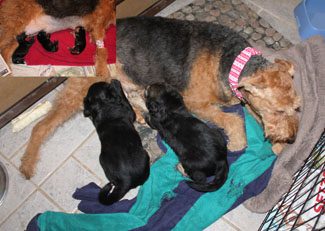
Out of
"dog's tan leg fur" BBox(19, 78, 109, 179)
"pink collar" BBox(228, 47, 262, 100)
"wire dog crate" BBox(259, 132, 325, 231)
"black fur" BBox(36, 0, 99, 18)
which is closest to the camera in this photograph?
"wire dog crate" BBox(259, 132, 325, 231)

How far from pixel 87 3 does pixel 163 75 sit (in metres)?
1.05

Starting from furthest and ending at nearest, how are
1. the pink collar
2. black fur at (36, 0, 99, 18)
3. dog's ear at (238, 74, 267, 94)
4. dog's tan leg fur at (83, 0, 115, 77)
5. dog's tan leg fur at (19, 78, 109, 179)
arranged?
dog's tan leg fur at (19, 78, 109, 179), dog's tan leg fur at (83, 0, 115, 77), black fur at (36, 0, 99, 18), the pink collar, dog's ear at (238, 74, 267, 94)

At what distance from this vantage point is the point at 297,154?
133 inches

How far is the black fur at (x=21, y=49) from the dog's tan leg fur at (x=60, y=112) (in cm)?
53

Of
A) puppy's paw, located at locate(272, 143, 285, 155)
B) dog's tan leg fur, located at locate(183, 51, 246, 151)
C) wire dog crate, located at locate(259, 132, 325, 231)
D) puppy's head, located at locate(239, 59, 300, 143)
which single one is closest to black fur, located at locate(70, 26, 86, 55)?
dog's tan leg fur, located at locate(183, 51, 246, 151)

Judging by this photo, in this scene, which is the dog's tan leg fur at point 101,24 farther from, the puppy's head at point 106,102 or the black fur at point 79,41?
the puppy's head at point 106,102

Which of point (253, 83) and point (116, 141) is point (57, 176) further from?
point (253, 83)

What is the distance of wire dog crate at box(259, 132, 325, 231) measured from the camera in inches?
120

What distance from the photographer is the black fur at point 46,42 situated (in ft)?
11.7

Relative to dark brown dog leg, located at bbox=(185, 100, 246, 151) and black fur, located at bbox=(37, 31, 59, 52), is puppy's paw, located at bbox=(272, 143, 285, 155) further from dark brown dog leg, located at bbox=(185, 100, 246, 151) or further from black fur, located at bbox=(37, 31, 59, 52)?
black fur, located at bbox=(37, 31, 59, 52)

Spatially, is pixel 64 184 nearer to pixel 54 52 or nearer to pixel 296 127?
pixel 54 52

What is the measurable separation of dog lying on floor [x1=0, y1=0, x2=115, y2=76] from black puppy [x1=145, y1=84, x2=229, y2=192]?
0.74m

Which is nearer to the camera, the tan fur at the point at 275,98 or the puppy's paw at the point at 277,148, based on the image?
the tan fur at the point at 275,98

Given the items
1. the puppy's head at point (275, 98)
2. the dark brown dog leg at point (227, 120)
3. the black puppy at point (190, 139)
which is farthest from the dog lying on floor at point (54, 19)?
the puppy's head at point (275, 98)
